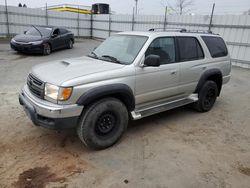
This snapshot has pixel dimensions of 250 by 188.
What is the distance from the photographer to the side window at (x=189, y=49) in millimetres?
4446

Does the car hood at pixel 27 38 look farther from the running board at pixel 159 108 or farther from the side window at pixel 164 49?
the running board at pixel 159 108

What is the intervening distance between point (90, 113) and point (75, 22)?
19743mm

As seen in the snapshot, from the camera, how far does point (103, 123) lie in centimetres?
349

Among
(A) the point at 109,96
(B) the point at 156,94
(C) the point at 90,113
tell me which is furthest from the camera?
(B) the point at 156,94

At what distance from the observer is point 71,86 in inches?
118

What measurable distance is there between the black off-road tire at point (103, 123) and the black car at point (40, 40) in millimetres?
9113

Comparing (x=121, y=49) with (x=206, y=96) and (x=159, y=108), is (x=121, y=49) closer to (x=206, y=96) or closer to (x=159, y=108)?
(x=159, y=108)

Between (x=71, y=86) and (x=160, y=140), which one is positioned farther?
(x=160, y=140)

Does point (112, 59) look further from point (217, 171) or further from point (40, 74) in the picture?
point (217, 171)

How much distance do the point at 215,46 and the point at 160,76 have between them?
204 centimetres

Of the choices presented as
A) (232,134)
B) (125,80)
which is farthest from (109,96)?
(232,134)

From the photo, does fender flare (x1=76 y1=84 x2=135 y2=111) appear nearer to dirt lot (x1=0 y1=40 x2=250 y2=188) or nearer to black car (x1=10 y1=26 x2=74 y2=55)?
dirt lot (x1=0 y1=40 x2=250 y2=188)

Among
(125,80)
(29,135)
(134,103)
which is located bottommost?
(29,135)

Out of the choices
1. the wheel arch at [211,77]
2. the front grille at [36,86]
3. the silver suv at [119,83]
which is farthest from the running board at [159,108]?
the front grille at [36,86]
